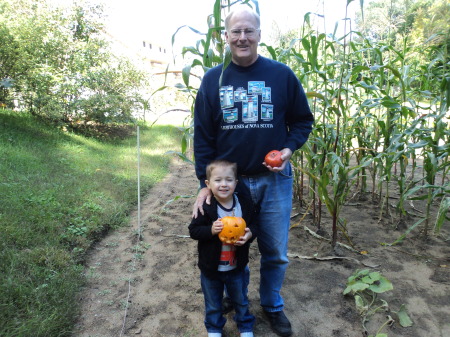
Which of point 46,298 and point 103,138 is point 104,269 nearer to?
point 46,298

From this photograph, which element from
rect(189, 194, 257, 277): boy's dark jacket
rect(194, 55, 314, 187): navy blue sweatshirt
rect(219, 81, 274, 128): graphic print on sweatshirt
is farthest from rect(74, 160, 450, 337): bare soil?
rect(219, 81, 274, 128): graphic print on sweatshirt

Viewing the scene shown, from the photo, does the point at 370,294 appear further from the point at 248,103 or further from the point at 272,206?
A: the point at 248,103

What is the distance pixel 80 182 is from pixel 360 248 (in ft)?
10.9

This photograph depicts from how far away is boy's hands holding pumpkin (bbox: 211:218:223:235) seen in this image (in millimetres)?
1721

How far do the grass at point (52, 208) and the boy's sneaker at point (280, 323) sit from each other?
1245mm

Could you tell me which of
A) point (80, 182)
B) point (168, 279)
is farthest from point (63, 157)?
point (168, 279)

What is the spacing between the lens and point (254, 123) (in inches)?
71.5

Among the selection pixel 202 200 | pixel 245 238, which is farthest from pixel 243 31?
pixel 245 238

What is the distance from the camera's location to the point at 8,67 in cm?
566

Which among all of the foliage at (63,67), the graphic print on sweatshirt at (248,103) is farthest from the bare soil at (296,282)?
the foliage at (63,67)

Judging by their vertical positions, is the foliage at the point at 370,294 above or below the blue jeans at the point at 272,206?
below

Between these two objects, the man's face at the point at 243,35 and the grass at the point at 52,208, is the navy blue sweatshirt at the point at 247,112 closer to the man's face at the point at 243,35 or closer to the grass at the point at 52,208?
the man's face at the point at 243,35

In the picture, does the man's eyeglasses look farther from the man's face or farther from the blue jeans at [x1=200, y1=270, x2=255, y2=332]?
the blue jeans at [x1=200, y1=270, x2=255, y2=332]

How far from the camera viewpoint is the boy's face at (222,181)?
1.78m
